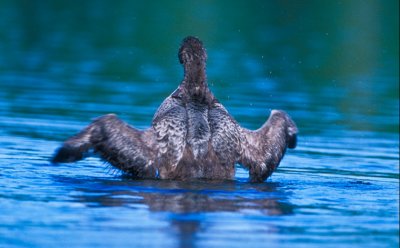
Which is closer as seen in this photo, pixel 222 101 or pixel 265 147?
pixel 265 147

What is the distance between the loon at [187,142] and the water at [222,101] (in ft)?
0.73

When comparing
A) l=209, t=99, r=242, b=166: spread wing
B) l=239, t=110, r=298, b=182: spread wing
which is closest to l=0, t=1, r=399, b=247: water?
l=239, t=110, r=298, b=182: spread wing

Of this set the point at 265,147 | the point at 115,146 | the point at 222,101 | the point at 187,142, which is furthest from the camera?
the point at 222,101

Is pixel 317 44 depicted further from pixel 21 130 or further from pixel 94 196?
pixel 94 196

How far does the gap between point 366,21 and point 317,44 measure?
22.7 feet

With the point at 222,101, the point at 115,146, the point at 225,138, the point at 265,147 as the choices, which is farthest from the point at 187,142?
the point at 222,101

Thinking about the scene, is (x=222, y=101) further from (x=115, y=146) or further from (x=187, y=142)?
(x=115, y=146)

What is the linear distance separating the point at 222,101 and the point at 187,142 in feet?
24.4

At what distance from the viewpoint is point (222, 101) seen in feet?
65.3

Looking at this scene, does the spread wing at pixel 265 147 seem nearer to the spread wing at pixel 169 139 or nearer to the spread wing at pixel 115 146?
the spread wing at pixel 169 139

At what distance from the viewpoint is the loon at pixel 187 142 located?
1235 cm

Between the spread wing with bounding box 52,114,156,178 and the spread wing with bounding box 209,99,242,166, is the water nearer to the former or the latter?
the spread wing with bounding box 52,114,156,178

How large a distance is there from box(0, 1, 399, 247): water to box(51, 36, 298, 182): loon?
8.8 inches

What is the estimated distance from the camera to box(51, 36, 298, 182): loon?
486 inches
